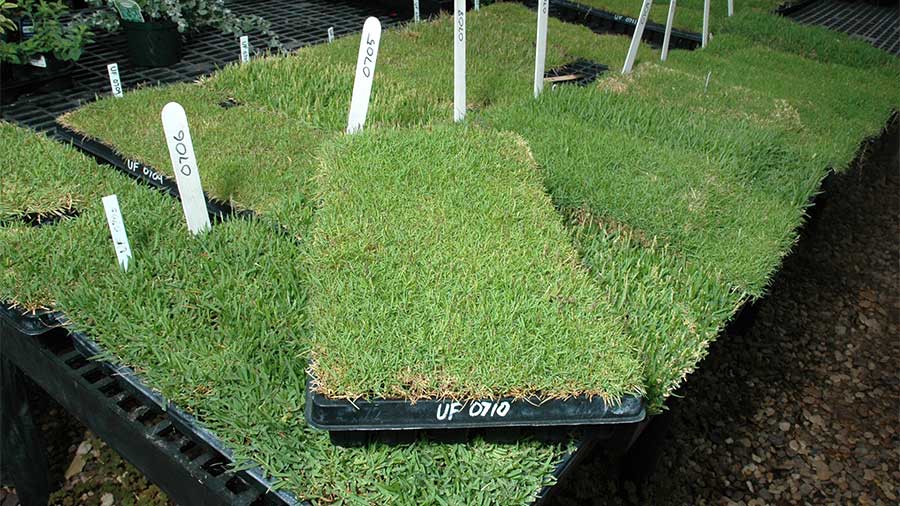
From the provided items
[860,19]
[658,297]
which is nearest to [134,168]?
[658,297]

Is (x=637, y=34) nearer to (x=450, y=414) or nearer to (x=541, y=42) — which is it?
(x=541, y=42)

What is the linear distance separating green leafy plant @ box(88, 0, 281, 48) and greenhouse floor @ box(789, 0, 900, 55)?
430cm

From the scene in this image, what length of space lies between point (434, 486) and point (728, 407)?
1.79m

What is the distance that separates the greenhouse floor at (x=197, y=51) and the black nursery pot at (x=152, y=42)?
45 mm

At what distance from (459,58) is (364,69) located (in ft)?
1.67

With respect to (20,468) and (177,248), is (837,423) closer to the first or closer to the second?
(177,248)

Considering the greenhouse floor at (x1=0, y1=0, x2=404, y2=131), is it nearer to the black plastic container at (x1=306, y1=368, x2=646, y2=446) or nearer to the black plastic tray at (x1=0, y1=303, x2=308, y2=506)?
the black plastic tray at (x1=0, y1=303, x2=308, y2=506)

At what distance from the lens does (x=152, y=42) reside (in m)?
3.44

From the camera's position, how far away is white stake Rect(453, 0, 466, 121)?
2.48 metres

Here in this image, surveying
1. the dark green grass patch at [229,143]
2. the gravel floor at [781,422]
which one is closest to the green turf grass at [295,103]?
the dark green grass patch at [229,143]

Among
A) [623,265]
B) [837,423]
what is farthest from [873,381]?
[623,265]

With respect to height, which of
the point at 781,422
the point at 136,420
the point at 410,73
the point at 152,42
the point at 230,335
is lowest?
the point at 781,422

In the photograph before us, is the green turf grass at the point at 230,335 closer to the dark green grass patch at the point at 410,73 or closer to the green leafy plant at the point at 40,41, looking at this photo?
the dark green grass patch at the point at 410,73

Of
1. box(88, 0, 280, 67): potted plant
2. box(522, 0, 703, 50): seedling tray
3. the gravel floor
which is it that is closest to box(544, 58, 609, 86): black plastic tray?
box(522, 0, 703, 50): seedling tray
